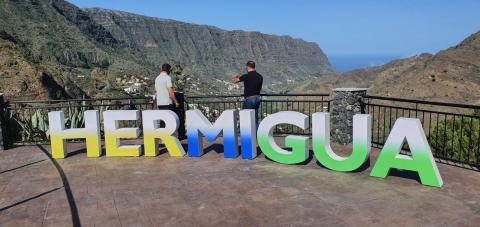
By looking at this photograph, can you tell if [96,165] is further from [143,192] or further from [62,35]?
[62,35]

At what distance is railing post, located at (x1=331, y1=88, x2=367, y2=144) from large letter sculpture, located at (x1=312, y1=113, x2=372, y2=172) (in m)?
2.49

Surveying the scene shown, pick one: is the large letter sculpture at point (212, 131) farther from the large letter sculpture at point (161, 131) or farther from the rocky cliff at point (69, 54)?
the rocky cliff at point (69, 54)

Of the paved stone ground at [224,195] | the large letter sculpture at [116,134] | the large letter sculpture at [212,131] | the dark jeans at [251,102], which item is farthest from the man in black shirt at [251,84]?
the large letter sculpture at [116,134]

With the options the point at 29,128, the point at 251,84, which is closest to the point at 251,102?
the point at 251,84

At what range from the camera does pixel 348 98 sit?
35.3ft

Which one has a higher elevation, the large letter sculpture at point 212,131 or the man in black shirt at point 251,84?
the man in black shirt at point 251,84

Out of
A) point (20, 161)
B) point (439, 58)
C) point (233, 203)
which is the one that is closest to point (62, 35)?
point (439, 58)

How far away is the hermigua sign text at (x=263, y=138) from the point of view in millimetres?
7504

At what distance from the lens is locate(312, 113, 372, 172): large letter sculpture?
8023 mm

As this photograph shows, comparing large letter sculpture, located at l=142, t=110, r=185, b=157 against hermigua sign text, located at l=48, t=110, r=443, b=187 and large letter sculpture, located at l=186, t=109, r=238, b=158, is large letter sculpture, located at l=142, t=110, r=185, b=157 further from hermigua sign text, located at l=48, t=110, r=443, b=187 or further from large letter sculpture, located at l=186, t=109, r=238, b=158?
large letter sculpture, located at l=186, t=109, r=238, b=158

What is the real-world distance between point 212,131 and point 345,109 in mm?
3604

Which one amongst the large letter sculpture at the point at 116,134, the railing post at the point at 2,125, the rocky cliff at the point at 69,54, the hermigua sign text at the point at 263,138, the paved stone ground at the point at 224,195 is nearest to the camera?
the paved stone ground at the point at 224,195

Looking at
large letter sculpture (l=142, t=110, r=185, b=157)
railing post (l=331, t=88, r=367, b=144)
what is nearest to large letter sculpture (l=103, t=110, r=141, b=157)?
large letter sculpture (l=142, t=110, r=185, b=157)

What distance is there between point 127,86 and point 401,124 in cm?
5723
